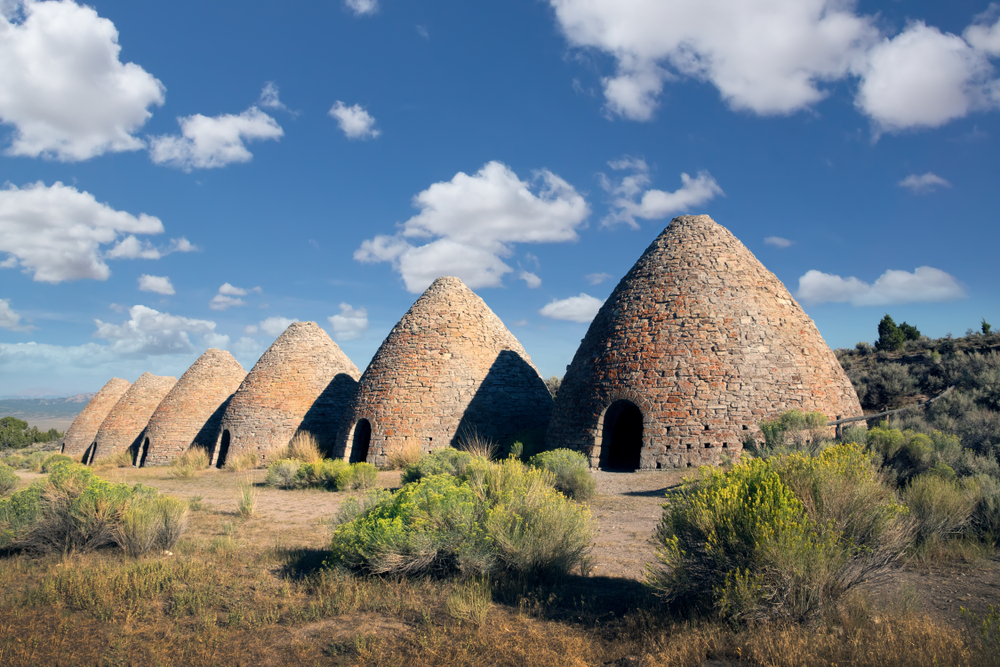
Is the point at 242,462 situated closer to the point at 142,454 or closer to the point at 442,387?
the point at 442,387

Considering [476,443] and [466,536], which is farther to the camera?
[476,443]

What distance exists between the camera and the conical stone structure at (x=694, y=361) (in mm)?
10688

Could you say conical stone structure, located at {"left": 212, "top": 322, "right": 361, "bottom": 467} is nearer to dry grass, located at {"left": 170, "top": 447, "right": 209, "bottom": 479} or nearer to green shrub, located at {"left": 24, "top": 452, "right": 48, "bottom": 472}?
dry grass, located at {"left": 170, "top": 447, "right": 209, "bottom": 479}

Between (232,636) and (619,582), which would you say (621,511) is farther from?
(232,636)

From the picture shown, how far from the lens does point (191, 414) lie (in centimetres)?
2253

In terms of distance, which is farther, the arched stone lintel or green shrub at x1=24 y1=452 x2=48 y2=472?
green shrub at x1=24 y1=452 x2=48 y2=472

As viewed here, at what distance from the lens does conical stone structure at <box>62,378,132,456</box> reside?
90.0ft

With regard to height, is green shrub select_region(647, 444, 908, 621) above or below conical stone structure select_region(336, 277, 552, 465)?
below

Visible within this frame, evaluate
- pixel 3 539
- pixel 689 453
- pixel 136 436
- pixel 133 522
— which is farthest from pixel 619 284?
pixel 136 436

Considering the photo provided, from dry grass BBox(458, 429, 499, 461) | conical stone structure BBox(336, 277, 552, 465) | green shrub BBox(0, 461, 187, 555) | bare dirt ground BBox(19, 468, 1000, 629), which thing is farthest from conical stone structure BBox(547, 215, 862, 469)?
green shrub BBox(0, 461, 187, 555)

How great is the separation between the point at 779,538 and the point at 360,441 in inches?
578

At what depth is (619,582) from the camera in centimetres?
495

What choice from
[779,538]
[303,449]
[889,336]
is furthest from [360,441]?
[889,336]

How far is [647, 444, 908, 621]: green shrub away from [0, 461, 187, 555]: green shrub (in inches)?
217
